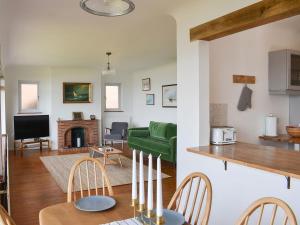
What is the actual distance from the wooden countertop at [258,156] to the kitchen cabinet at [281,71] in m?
0.99

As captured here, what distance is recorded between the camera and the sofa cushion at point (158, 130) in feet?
22.5

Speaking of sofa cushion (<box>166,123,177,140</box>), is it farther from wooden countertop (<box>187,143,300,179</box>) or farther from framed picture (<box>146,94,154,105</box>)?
wooden countertop (<box>187,143,300,179</box>)

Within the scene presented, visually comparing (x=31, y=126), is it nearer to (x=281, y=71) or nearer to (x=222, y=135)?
(x=222, y=135)

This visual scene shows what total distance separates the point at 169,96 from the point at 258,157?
5.51 meters

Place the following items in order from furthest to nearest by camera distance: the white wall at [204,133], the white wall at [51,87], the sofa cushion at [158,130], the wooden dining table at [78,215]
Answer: the white wall at [51,87]
the sofa cushion at [158,130]
the white wall at [204,133]
the wooden dining table at [78,215]

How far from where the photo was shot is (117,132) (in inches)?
358

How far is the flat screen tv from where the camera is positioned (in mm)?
7777

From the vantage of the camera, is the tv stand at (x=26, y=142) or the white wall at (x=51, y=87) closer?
the tv stand at (x=26, y=142)

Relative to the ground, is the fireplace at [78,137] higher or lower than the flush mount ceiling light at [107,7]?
lower

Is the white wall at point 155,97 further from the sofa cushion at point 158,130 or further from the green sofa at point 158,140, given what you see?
the green sofa at point 158,140

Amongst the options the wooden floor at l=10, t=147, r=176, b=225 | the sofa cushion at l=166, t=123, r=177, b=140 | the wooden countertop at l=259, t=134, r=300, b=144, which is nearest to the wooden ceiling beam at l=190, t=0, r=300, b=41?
the wooden countertop at l=259, t=134, r=300, b=144

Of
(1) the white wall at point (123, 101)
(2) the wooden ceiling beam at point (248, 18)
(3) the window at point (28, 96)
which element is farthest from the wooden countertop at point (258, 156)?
(1) the white wall at point (123, 101)

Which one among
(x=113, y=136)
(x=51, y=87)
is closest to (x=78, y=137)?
(x=113, y=136)

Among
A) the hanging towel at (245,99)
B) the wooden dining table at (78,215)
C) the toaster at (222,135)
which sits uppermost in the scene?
the hanging towel at (245,99)
